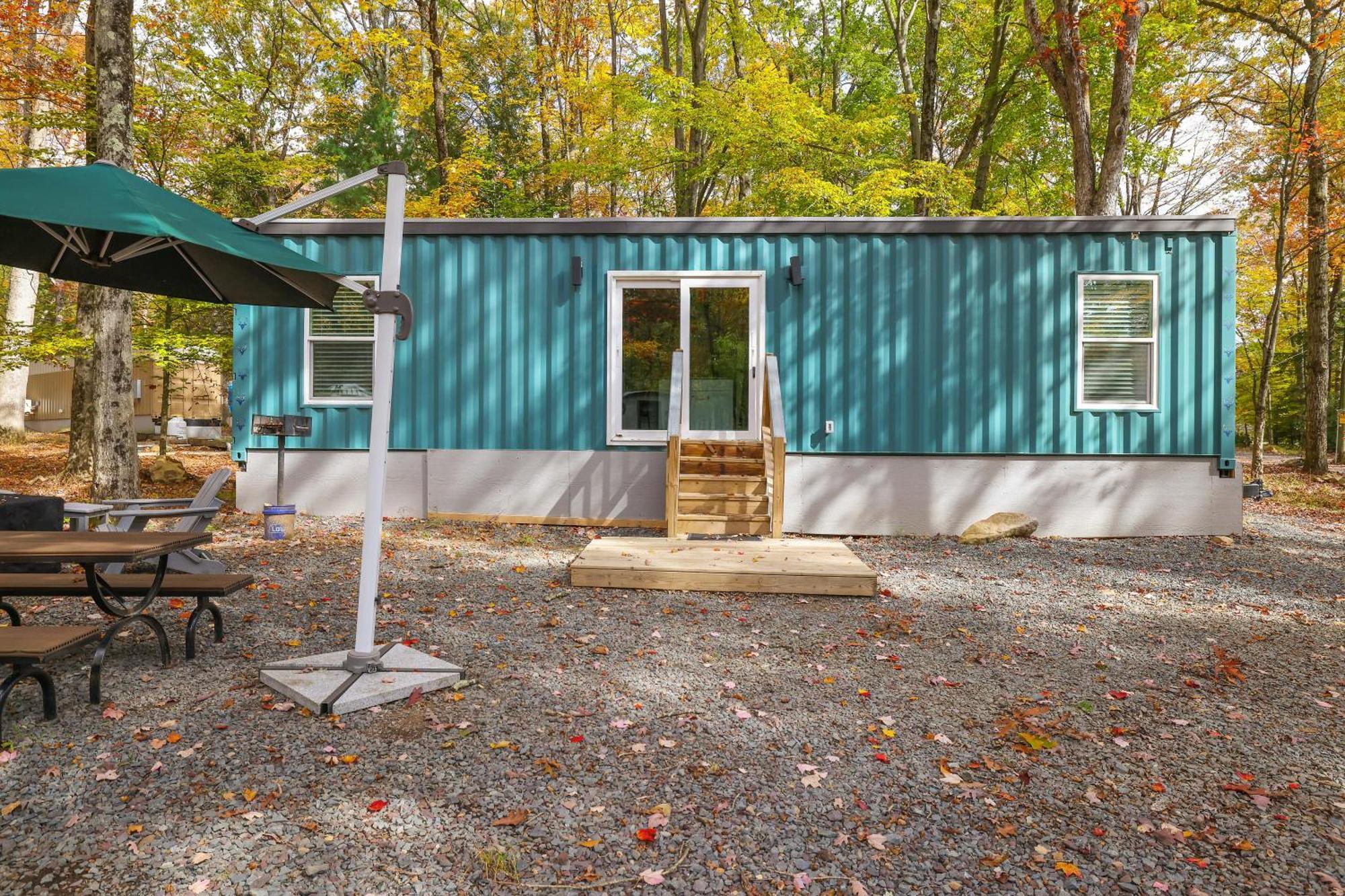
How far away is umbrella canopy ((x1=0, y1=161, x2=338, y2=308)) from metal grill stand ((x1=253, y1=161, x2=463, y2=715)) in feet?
0.81

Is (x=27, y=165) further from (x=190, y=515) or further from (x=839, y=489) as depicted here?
(x=839, y=489)

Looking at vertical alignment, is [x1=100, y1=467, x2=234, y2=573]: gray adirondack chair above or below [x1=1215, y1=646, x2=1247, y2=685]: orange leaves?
above

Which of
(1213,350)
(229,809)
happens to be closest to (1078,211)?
(1213,350)

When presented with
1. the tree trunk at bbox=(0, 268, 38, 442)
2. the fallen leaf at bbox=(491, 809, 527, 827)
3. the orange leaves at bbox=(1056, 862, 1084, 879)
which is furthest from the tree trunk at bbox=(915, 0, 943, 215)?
the tree trunk at bbox=(0, 268, 38, 442)

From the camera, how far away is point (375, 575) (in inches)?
125

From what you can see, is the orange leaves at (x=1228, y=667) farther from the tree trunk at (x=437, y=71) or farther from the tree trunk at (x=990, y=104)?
the tree trunk at (x=437, y=71)

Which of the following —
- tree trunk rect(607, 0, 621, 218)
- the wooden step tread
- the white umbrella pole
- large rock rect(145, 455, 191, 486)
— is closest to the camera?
the white umbrella pole

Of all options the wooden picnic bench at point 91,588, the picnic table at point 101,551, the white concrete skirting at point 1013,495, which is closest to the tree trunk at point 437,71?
the white concrete skirting at point 1013,495

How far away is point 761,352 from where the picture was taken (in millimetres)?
7562

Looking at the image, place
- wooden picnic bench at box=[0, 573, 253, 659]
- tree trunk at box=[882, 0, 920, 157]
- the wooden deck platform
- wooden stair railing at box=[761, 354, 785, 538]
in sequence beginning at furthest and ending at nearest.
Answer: tree trunk at box=[882, 0, 920, 157] < wooden stair railing at box=[761, 354, 785, 538] < the wooden deck platform < wooden picnic bench at box=[0, 573, 253, 659]

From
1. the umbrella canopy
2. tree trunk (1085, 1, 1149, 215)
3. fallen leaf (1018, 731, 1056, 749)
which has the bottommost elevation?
fallen leaf (1018, 731, 1056, 749)

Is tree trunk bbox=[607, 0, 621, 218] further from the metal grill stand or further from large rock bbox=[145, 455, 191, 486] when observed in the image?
the metal grill stand

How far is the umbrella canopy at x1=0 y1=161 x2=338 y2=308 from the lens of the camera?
8.38 ft

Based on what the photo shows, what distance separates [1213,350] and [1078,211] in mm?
3675
